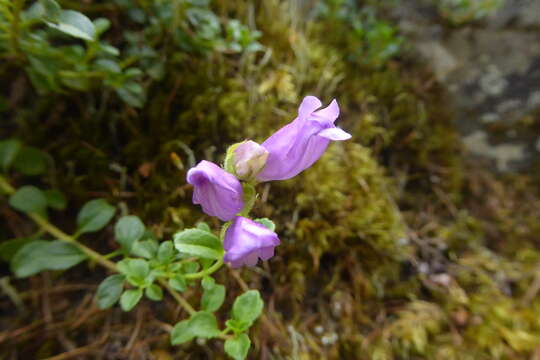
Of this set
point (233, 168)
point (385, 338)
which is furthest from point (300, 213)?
point (233, 168)

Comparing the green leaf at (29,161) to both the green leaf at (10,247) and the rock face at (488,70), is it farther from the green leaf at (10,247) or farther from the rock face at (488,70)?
the rock face at (488,70)

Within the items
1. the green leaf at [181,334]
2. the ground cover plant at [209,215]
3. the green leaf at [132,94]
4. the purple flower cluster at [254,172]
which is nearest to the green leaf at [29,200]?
the ground cover plant at [209,215]

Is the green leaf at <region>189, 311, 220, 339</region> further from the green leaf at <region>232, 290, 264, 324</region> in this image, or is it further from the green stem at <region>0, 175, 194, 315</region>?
the green stem at <region>0, 175, 194, 315</region>

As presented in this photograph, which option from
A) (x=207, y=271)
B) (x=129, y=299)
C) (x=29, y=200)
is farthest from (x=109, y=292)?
(x=29, y=200)

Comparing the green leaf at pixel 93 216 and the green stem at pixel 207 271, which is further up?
the green stem at pixel 207 271

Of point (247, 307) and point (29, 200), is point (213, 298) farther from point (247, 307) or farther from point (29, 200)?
point (29, 200)

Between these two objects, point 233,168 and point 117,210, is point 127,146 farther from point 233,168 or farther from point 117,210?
point 233,168
